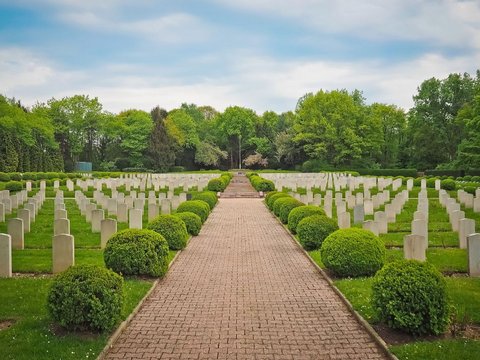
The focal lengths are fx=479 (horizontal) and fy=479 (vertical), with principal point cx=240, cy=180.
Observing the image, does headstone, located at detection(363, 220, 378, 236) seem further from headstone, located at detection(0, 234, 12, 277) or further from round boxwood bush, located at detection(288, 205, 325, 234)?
headstone, located at detection(0, 234, 12, 277)

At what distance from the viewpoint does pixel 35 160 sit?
61062 millimetres

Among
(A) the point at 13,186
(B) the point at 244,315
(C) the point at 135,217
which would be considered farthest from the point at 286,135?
(B) the point at 244,315

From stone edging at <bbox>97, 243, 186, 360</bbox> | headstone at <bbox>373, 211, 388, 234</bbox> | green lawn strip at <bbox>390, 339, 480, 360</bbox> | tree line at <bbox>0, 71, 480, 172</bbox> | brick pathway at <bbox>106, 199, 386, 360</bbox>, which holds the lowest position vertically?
brick pathway at <bbox>106, 199, 386, 360</bbox>

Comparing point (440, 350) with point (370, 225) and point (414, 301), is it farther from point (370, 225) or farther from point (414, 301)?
point (370, 225)

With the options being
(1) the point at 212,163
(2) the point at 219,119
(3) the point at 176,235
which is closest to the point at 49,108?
(1) the point at 212,163

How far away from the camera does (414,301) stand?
7.10 meters

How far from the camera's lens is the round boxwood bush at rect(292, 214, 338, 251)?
1441 cm

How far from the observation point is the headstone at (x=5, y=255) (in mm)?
10484

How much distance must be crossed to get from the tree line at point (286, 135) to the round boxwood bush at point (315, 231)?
50703mm

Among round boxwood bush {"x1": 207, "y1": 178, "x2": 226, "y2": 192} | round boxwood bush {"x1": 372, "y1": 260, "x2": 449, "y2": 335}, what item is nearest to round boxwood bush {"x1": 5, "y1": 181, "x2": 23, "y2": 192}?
round boxwood bush {"x1": 207, "y1": 178, "x2": 226, "y2": 192}

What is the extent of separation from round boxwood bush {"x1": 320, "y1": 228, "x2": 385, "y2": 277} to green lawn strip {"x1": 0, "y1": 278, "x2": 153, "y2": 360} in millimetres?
4243

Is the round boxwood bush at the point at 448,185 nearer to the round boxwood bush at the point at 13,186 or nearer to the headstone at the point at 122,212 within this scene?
the headstone at the point at 122,212

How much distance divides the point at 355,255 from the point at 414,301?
363 centimetres

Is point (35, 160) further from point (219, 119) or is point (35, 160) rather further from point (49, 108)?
point (219, 119)
